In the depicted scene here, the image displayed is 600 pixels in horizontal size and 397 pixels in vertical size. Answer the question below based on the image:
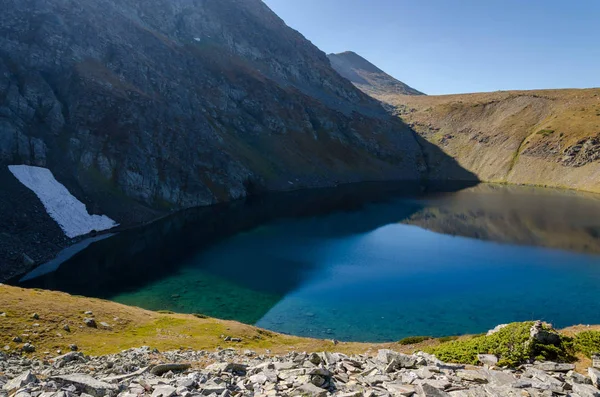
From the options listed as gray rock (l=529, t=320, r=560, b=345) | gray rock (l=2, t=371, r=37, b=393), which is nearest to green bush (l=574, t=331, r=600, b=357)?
gray rock (l=529, t=320, r=560, b=345)

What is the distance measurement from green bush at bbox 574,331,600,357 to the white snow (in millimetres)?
82070

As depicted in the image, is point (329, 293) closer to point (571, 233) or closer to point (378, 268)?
point (378, 268)

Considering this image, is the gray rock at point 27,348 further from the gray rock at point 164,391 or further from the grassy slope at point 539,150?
the grassy slope at point 539,150

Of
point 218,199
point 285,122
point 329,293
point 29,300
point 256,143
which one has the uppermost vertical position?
point 285,122

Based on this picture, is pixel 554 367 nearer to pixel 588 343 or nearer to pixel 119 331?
pixel 588 343

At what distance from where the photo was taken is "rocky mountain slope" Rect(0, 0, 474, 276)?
93.5 m

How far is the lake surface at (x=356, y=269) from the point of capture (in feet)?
157

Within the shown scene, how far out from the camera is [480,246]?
79.1 metres

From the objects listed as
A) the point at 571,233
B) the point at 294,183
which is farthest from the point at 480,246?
the point at 294,183

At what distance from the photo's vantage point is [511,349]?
20.9 m

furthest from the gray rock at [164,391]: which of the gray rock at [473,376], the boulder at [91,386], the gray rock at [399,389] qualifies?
the gray rock at [473,376]

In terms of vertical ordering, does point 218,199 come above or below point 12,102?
below

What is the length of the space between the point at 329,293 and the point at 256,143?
377 feet

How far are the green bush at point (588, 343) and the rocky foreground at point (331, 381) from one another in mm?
2626
